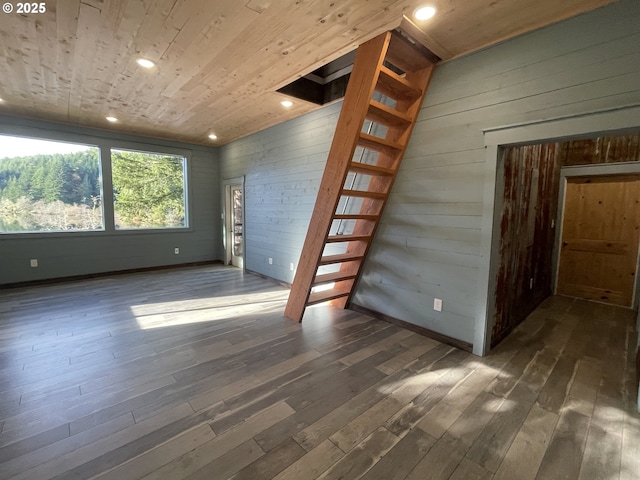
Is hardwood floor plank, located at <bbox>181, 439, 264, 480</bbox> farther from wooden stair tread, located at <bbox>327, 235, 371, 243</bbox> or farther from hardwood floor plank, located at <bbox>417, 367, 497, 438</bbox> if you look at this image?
wooden stair tread, located at <bbox>327, 235, 371, 243</bbox>

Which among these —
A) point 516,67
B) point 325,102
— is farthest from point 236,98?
point 516,67

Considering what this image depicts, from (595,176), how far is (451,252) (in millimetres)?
3172

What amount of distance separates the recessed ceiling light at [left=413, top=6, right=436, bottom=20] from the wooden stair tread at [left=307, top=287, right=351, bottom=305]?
8.80 ft

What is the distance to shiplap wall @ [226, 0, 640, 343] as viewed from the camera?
185cm

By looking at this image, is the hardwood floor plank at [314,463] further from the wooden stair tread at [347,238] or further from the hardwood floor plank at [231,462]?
the wooden stair tread at [347,238]

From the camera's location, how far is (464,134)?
8.14 ft

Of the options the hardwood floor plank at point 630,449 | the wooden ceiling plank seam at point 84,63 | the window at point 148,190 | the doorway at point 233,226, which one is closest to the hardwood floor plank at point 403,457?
the hardwood floor plank at point 630,449

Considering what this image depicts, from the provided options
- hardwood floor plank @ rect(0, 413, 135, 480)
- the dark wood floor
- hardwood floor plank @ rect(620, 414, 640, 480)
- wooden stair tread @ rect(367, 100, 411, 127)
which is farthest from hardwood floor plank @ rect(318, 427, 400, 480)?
wooden stair tread @ rect(367, 100, 411, 127)

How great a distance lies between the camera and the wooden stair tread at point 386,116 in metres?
2.48

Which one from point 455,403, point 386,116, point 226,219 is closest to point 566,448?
point 455,403

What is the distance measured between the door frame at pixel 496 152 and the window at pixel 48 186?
603 centimetres

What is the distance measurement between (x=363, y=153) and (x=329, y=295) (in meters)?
1.76

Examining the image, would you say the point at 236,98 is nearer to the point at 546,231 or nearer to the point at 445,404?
the point at 445,404

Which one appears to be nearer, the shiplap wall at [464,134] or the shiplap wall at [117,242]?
the shiplap wall at [464,134]
